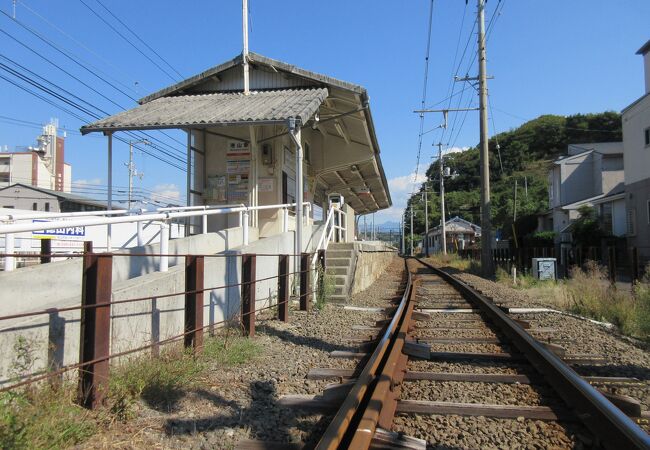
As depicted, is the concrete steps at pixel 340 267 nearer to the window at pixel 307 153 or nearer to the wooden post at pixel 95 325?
the window at pixel 307 153

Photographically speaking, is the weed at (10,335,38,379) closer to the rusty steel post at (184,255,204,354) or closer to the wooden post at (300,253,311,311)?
the rusty steel post at (184,255,204,354)

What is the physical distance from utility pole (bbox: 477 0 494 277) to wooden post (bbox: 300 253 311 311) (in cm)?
1432

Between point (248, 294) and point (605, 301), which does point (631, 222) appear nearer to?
point (605, 301)

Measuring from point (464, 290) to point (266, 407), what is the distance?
1042cm

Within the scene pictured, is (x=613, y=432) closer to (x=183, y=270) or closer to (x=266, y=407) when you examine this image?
(x=266, y=407)

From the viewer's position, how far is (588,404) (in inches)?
155

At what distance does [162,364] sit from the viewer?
4.88 metres

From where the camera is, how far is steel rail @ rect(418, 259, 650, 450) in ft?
10.8

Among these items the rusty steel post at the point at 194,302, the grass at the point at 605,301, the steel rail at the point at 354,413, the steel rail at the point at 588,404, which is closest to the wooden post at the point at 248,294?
the rusty steel post at the point at 194,302

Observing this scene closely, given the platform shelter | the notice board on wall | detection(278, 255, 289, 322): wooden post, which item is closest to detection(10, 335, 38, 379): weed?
detection(278, 255, 289, 322): wooden post

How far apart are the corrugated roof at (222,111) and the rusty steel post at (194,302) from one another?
5.04 meters

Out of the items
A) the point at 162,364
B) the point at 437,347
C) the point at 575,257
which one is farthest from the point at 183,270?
the point at 575,257

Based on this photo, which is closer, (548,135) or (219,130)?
(219,130)

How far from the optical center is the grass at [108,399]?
3.20 m
